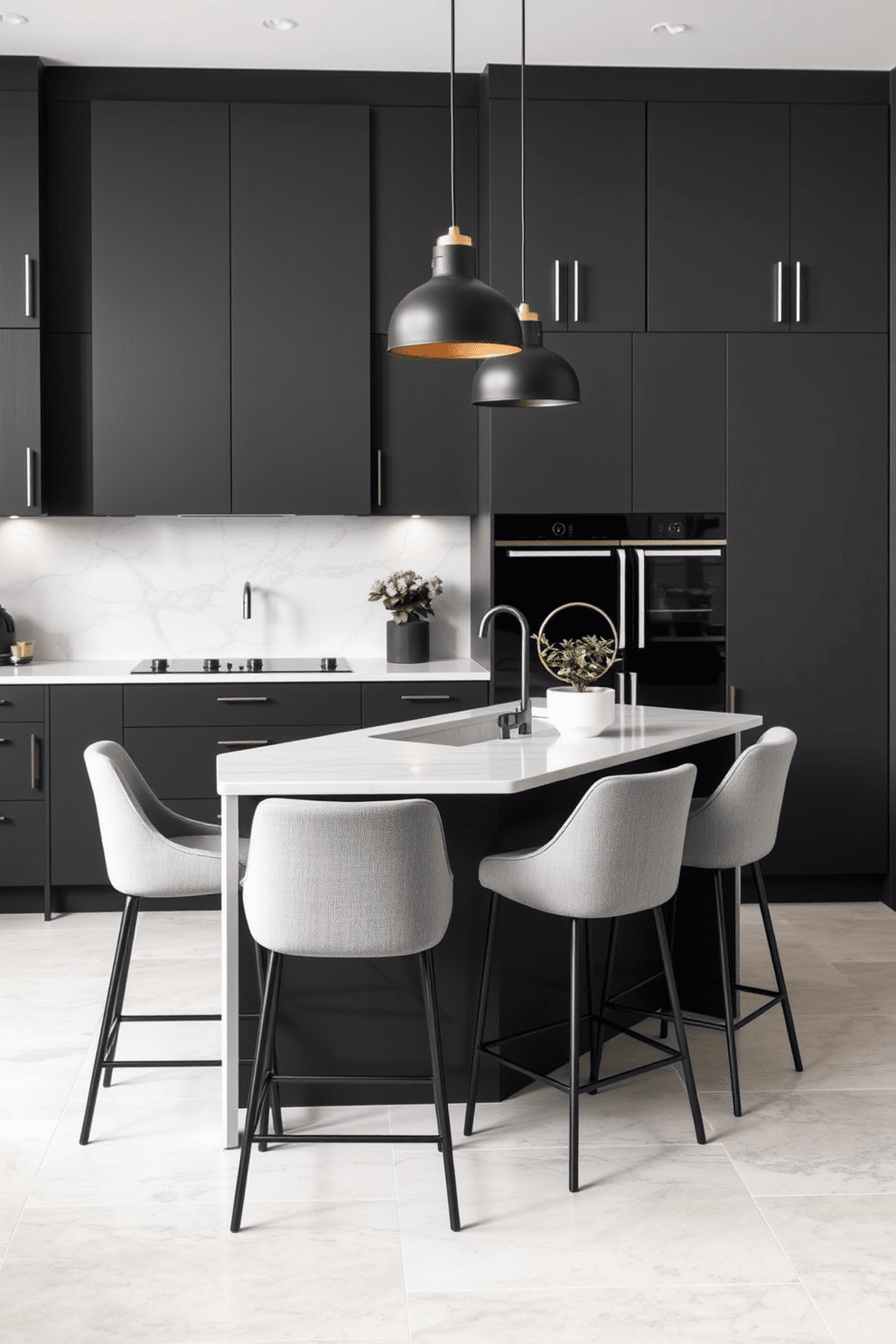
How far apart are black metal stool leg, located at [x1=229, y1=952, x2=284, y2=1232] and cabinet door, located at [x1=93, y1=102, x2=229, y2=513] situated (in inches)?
112

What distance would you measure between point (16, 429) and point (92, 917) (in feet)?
6.15

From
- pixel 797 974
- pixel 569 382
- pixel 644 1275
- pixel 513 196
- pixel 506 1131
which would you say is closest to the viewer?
pixel 644 1275

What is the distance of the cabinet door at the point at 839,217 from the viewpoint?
16.5 feet

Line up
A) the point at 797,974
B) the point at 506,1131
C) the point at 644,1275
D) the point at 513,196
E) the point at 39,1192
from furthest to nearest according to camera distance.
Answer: the point at 513,196 → the point at 797,974 → the point at 506,1131 → the point at 39,1192 → the point at 644,1275

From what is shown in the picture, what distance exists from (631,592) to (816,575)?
0.74m

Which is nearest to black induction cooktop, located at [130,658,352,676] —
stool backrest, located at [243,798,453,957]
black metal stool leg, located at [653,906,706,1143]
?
black metal stool leg, located at [653,906,706,1143]

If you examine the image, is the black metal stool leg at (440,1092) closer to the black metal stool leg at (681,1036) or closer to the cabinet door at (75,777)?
the black metal stool leg at (681,1036)

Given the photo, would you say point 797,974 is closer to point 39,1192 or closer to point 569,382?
point 569,382

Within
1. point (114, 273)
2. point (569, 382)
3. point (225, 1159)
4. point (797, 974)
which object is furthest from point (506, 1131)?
point (114, 273)

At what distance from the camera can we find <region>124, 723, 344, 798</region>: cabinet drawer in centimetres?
496

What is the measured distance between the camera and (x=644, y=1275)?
97.0 inches

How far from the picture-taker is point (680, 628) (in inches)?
199

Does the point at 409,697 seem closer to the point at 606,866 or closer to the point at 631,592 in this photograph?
the point at 631,592

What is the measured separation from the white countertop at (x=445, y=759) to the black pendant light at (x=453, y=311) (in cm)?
95
